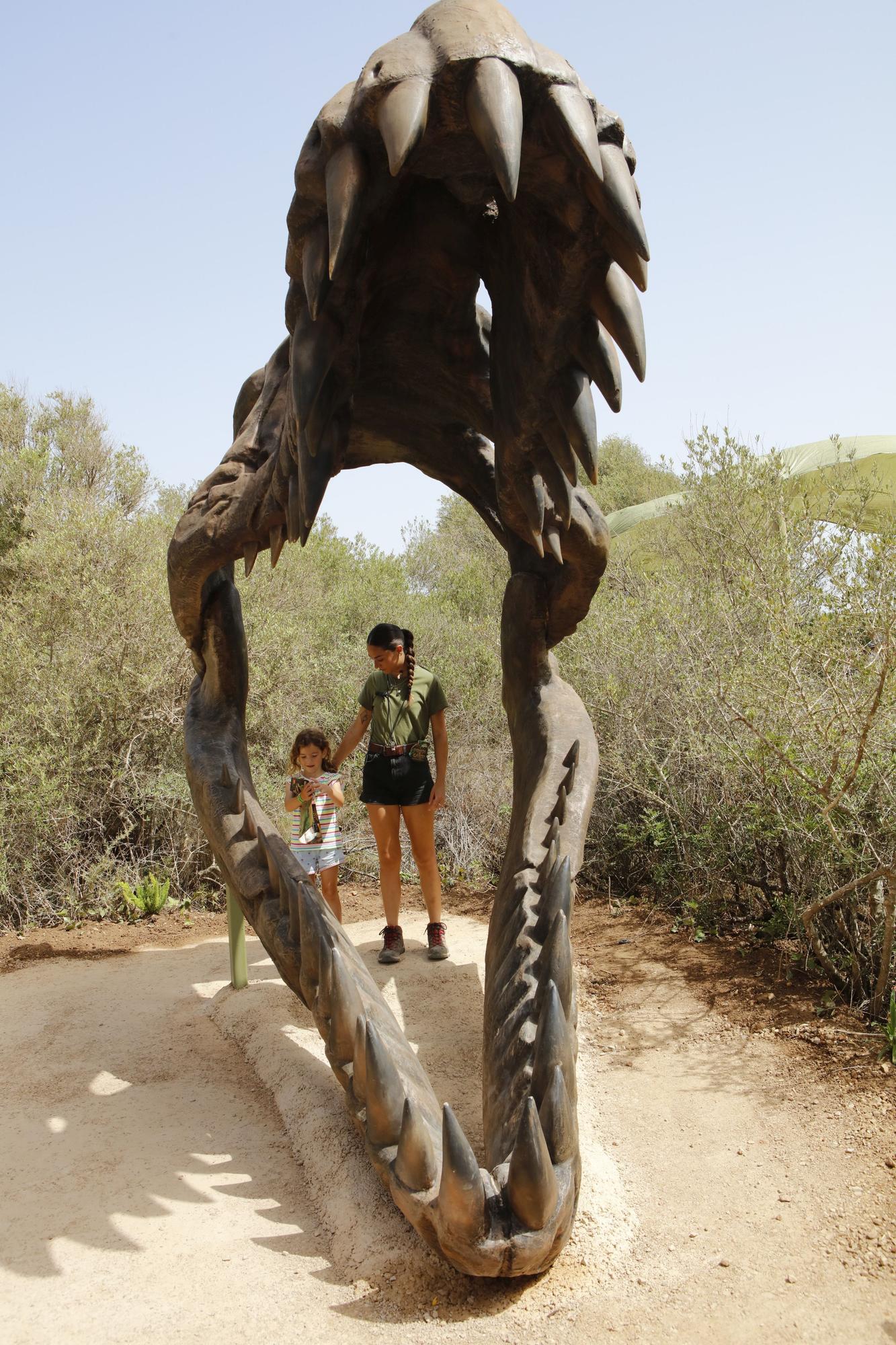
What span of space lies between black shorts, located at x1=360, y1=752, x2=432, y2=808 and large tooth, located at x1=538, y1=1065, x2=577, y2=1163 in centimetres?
267

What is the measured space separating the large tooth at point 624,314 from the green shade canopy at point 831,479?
17.6ft

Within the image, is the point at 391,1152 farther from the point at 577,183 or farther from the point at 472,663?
the point at 472,663

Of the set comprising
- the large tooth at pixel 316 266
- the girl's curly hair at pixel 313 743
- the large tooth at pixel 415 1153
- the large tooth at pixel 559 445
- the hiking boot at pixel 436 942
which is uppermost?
the large tooth at pixel 316 266

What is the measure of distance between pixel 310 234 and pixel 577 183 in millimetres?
640

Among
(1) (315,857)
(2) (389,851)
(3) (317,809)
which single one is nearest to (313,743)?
(3) (317,809)

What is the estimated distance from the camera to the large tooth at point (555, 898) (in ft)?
8.60

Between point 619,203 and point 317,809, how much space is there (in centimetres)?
332

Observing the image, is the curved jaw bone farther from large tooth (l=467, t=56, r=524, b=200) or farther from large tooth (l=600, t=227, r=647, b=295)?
large tooth (l=467, t=56, r=524, b=200)

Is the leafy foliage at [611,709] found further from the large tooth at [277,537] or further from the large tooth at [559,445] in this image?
the large tooth at [277,537]

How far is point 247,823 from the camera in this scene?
3.20 metres

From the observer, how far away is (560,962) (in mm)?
2400

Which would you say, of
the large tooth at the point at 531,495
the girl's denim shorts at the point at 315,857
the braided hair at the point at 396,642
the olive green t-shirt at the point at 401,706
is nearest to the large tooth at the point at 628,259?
the large tooth at the point at 531,495

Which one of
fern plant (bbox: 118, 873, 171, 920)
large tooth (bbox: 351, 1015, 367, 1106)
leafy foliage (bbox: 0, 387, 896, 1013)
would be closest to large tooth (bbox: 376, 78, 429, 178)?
large tooth (bbox: 351, 1015, 367, 1106)

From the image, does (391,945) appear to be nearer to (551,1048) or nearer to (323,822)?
(323,822)
